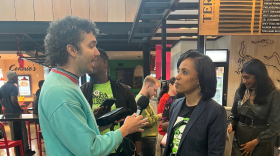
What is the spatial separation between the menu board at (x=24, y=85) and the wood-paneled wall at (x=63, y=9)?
8499 millimetres

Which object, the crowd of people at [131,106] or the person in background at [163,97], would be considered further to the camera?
the person in background at [163,97]

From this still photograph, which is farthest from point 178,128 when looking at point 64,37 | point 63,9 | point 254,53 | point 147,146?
point 254,53

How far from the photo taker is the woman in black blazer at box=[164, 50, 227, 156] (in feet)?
3.26

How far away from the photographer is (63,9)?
2.99 meters

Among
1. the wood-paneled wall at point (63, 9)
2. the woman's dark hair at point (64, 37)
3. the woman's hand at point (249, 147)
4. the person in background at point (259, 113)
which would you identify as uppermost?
the wood-paneled wall at point (63, 9)

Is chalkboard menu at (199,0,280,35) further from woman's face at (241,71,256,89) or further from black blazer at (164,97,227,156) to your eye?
black blazer at (164,97,227,156)

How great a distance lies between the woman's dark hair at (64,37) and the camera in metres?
0.85

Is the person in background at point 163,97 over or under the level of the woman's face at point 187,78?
under

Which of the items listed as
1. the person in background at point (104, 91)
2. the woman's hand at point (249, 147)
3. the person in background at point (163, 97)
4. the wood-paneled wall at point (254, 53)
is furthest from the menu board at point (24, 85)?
the woman's hand at point (249, 147)

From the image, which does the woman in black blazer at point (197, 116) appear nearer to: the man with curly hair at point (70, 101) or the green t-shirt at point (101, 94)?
the man with curly hair at point (70, 101)

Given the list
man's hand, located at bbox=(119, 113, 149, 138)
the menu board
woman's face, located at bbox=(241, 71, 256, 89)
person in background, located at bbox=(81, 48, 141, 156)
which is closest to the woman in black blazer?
man's hand, located at bbox=(119, 113, 149, 138)

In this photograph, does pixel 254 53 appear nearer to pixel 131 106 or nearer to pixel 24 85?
pixel 131 106

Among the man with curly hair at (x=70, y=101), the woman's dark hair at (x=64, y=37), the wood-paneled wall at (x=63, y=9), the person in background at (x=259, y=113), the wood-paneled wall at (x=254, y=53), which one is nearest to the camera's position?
the man with curly hair at (x=70, y=101)

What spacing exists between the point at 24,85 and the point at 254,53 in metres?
12.0
